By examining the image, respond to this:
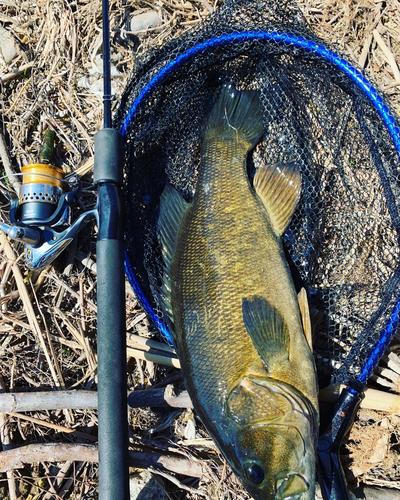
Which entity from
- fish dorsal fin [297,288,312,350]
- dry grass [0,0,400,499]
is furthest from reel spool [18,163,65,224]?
fish dorsal fin [297,288,312,350]

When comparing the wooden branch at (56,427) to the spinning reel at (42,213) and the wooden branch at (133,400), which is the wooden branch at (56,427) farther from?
the spinning reel at (42,213)

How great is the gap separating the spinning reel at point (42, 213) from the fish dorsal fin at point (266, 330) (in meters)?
1.21

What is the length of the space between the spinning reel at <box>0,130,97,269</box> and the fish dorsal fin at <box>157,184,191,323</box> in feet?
1.73

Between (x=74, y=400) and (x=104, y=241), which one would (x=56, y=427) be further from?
(x=104, y=241)

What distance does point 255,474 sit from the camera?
200 centimetres

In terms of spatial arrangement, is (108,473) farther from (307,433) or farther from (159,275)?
(159,275)

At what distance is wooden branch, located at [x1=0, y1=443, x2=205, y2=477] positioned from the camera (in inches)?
107

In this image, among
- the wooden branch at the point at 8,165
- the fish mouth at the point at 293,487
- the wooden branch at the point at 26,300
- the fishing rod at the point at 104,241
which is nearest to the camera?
the fish mouth at the point at 293,487

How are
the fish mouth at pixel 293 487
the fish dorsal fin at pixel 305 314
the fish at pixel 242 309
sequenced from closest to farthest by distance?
the fish mouth at pixel 293 487 < the fish at pixel 242 309 < the fish dorsal fin at pixel 305 314

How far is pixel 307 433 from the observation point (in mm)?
2021

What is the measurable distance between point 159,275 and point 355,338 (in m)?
1.22

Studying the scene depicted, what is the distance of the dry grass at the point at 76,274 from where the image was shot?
289 cm

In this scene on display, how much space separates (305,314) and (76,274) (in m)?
1.70

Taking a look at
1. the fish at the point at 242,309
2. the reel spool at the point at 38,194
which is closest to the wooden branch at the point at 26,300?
the reel spool at the point at 38,194
